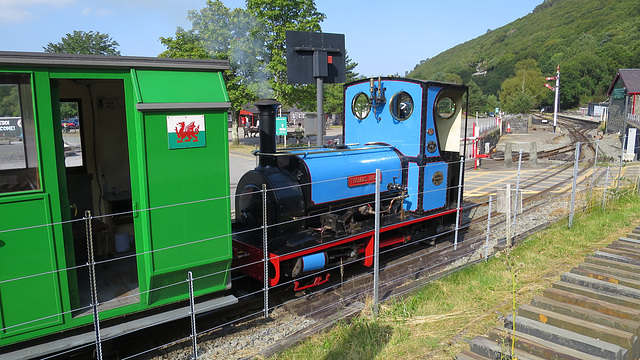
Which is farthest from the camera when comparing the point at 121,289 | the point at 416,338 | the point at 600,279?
the point at 600,279

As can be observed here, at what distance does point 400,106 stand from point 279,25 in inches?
801

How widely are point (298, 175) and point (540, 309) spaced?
145 inches

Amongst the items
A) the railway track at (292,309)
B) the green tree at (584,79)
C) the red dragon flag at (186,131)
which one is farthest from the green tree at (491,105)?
the red dragon flag at (186,131)

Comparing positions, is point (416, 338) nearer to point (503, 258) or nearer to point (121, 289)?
point (503, 258)

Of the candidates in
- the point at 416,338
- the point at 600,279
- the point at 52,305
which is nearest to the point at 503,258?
the point at 600,279

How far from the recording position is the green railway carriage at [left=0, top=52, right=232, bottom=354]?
141 inches

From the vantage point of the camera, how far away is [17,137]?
12.0 ft

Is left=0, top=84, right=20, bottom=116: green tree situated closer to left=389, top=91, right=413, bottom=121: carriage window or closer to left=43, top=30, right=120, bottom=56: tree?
left=389, top=91, right=413, bottom=121: carriage window

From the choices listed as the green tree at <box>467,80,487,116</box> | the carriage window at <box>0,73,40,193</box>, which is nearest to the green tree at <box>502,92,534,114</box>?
the green tree at <box>467,80,487,116</box>

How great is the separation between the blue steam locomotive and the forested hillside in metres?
82.6

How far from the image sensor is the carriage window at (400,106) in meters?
7.88

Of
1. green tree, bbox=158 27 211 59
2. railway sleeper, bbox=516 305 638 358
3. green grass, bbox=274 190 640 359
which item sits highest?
green tree, bbox=158 27 211 59

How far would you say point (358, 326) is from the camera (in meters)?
4.54

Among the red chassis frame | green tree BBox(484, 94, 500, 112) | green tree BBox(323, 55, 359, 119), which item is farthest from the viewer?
green tree BBox(484, 94, 500, 112)
